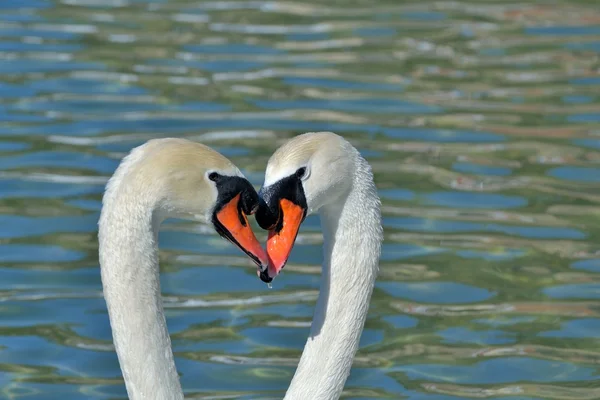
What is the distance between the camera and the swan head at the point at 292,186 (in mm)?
5609

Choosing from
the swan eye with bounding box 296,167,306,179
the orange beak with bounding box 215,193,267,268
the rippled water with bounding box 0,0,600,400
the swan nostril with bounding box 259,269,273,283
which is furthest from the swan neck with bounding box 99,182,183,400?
the rippled water with bounding box 0,0,600,400

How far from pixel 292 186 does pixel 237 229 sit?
28cm

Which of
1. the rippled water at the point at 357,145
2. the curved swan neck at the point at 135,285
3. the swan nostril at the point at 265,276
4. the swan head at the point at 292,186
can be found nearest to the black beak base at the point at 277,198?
the swan head at the point at 292,186

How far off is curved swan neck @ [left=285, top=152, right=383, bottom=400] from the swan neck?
0.65 metres

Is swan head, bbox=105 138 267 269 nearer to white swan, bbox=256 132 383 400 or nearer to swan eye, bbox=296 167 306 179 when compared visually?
white swan, bbox=256 132 383 400

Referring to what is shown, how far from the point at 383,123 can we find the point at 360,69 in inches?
A: 68.1

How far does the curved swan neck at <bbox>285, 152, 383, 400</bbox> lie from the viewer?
577cm

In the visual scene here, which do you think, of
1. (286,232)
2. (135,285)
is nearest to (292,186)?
(286,232)

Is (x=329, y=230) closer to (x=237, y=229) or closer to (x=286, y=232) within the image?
(x=286, y=232)

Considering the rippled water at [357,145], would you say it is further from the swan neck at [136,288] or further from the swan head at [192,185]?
the swan head at [192,185]

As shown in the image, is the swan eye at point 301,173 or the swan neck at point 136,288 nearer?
the swan neck at point 136,288

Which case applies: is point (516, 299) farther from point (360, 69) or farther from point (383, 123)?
point (360, 69)

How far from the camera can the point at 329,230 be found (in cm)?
588

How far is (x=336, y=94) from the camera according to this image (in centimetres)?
1227
